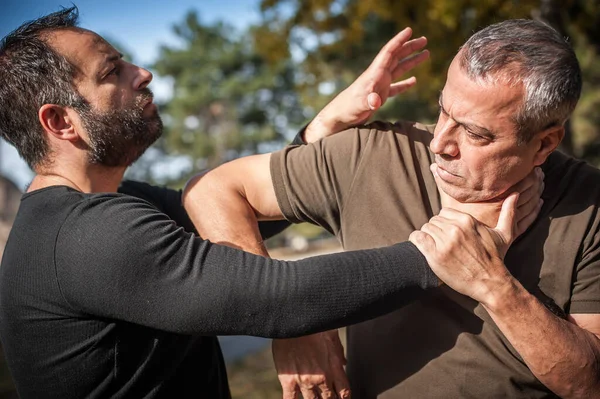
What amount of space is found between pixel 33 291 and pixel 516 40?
5.60 ft

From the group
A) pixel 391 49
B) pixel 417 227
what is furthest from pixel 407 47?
pixel 417 227

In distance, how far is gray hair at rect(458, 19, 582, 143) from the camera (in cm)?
179

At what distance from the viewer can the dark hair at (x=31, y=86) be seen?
6.85 ft

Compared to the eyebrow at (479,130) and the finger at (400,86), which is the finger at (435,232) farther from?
the finger at (400,86)

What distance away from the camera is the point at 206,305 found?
1.62 metres

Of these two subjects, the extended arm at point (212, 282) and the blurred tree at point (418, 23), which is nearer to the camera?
the extended arm at point (212, 282)

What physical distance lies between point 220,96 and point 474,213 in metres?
30.2

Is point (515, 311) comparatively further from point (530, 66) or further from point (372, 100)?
point (372, 100)

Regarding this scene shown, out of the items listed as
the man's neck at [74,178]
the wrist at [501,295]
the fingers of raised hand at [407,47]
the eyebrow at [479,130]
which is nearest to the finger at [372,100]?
the fingers of raised hand at [407,47]

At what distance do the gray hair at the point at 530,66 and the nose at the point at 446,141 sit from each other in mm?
172

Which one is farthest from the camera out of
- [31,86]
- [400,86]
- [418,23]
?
[418,23]

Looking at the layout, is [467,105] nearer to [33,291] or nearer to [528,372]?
[528,372]

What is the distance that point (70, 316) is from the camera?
5.91ft

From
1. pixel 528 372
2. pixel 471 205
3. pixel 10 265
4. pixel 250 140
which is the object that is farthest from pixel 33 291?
pixel 250 140
